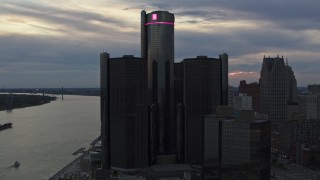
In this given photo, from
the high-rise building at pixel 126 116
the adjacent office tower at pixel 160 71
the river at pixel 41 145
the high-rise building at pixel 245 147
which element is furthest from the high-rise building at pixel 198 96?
the river at pixel 41 145

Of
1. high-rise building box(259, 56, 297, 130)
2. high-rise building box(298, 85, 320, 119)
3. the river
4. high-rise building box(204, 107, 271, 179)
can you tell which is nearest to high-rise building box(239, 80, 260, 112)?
high-rise building box(259, 56, 297, 130)

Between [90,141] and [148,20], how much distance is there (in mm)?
12498

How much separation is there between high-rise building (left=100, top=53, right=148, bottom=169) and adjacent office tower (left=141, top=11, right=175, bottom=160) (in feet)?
10.0

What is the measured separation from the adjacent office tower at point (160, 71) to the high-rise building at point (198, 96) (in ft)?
5.87

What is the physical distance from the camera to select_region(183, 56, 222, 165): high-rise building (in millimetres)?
28875

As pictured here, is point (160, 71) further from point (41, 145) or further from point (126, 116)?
point (41, 145)

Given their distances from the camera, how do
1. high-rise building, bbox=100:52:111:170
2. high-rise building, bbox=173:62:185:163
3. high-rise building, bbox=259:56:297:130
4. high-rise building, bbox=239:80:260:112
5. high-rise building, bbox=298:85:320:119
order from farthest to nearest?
high-rise building, bbox=298:85:320:119 < high-rise building, bbox=239:80:260:112 < high-rise building, bbox=259:56:297:130 < high-rise building, bbox=173:62:185:163 < high-rise building, bbox=100:52:111:170

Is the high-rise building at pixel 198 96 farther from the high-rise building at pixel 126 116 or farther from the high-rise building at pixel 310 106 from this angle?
the high-rise building at pixel 310 106

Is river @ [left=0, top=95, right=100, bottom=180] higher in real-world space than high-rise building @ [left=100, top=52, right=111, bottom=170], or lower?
lower

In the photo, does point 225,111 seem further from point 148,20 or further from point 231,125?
point 148,20

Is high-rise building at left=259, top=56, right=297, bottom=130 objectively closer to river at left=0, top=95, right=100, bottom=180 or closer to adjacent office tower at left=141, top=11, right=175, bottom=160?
adjacent office tower at left=141, top=11, right=175, bottom=160

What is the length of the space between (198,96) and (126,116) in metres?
5.45

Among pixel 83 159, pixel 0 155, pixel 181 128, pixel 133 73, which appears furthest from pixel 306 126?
pixel 0 155

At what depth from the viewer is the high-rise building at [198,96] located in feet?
94.7
